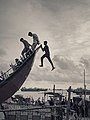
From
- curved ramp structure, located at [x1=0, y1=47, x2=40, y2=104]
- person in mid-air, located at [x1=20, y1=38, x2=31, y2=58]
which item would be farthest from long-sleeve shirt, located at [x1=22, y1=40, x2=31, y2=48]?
curved ramp structure, located at [x1=0, y1=47, x2=40, y2=104]

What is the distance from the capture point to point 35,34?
12.6 metres

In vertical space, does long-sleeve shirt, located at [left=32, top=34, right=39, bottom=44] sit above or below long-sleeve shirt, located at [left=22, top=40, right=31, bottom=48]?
above

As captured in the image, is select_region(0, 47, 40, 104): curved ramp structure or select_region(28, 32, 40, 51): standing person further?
select_region(0, 47, 40, 104): curved ramp structure

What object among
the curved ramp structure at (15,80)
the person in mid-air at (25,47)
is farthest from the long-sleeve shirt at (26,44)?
the curved ramp structure at (15,80)

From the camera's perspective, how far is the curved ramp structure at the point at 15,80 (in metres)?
12.7

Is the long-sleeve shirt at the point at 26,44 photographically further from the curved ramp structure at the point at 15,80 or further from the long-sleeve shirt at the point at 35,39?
the curved ramp structure at the point at 15,80

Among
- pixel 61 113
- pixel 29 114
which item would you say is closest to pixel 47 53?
pixel 61 113

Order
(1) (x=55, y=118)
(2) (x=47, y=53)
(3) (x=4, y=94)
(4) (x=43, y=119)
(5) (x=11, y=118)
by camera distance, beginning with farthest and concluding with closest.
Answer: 1. (5) (x=11, y=118)
2. (4) (x=43, y=119)
3. (1) (x=55, y=118)
4. (3) (x=4, y=94)
5. (2) (x=47, y=53)

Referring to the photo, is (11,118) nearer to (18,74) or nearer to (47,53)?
(18,74)

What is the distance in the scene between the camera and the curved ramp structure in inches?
498

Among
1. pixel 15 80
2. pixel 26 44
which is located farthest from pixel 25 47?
pixel 15 80

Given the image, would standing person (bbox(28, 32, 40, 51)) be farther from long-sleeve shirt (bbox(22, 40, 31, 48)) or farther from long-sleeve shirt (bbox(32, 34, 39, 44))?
long-sleeve shirt (bbox(22, 40, 31, 48))

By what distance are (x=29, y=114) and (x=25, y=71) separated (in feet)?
27.4

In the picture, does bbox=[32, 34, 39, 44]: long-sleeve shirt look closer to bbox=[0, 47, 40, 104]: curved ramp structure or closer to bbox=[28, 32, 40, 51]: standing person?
bbox=[28, 32, 40, 51]: standing person
